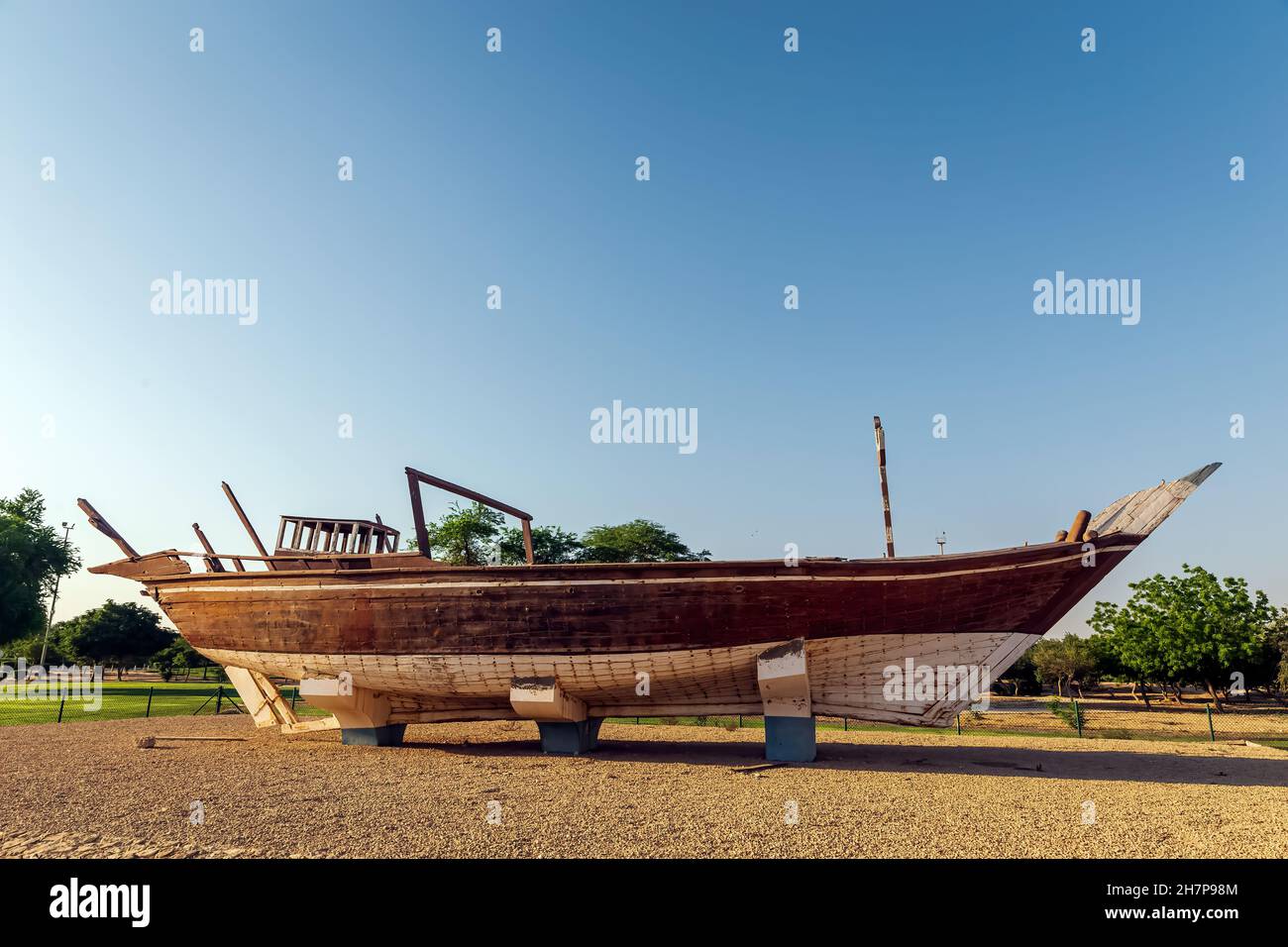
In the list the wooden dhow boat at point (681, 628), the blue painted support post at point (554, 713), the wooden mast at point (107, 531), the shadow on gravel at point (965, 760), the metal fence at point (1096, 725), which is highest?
the wooden mast at point (107, 531)

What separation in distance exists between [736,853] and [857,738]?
14468 millimetres

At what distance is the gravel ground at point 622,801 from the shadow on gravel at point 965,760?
0.10 m

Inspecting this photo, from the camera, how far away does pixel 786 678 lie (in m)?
12.8

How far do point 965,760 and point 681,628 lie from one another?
7356 mm

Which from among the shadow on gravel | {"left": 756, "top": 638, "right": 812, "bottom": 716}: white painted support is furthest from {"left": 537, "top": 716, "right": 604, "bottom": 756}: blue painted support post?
{"left": 756, "top": 638, "right": 812, "bottom": 716}: white painted support

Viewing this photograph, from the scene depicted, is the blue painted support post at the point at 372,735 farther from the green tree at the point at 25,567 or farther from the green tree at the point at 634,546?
the green tree at the point at 25,567

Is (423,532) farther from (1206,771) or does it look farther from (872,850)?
(1206,771)

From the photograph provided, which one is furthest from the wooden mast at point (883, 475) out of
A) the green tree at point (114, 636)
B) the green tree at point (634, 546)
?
the green tree at point (114, 636)

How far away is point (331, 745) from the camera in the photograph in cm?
1606

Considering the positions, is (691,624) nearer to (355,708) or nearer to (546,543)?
(355,708)

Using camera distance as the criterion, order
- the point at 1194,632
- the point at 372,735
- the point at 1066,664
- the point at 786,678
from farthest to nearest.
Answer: the point at 1066,664 < the point at 1194,632 < the point at 372,735 < the point at 786,678

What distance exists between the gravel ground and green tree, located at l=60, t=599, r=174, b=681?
180 feet

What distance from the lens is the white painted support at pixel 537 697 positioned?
13680 millimetres

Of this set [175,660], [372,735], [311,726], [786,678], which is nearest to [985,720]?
[786,678]
